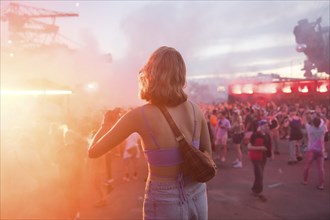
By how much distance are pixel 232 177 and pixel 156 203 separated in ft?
Answer: 24.0

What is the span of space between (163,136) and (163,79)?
30cm

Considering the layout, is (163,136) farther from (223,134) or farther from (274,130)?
(274,130)

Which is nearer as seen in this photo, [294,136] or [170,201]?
[170,201]

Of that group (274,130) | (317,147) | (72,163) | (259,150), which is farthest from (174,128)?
(274,130)

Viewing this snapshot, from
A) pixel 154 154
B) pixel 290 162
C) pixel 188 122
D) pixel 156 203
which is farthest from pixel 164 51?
pixel 290 162

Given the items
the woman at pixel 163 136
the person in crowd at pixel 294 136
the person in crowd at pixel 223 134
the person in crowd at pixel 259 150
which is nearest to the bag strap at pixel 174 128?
the woman at pixel 163 136

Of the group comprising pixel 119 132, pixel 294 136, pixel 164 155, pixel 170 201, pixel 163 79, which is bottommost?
pixel 294 136

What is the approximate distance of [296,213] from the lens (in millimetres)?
5727

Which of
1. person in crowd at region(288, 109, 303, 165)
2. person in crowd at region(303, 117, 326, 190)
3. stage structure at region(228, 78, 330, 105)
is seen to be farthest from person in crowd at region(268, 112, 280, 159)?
stage structure at region(228, 78, 330, 105)

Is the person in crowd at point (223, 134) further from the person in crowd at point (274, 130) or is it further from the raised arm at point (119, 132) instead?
the raised arm at point (119, 132)

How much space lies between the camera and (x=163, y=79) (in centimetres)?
161

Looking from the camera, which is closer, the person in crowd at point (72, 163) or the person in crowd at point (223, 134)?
the person in crowd at point (72, 163)

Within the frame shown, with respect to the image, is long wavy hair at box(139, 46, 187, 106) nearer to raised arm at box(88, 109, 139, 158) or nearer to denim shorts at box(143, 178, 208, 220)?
raised arm at box(88, 109, 139, 158)

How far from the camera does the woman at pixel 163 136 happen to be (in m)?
1.57
